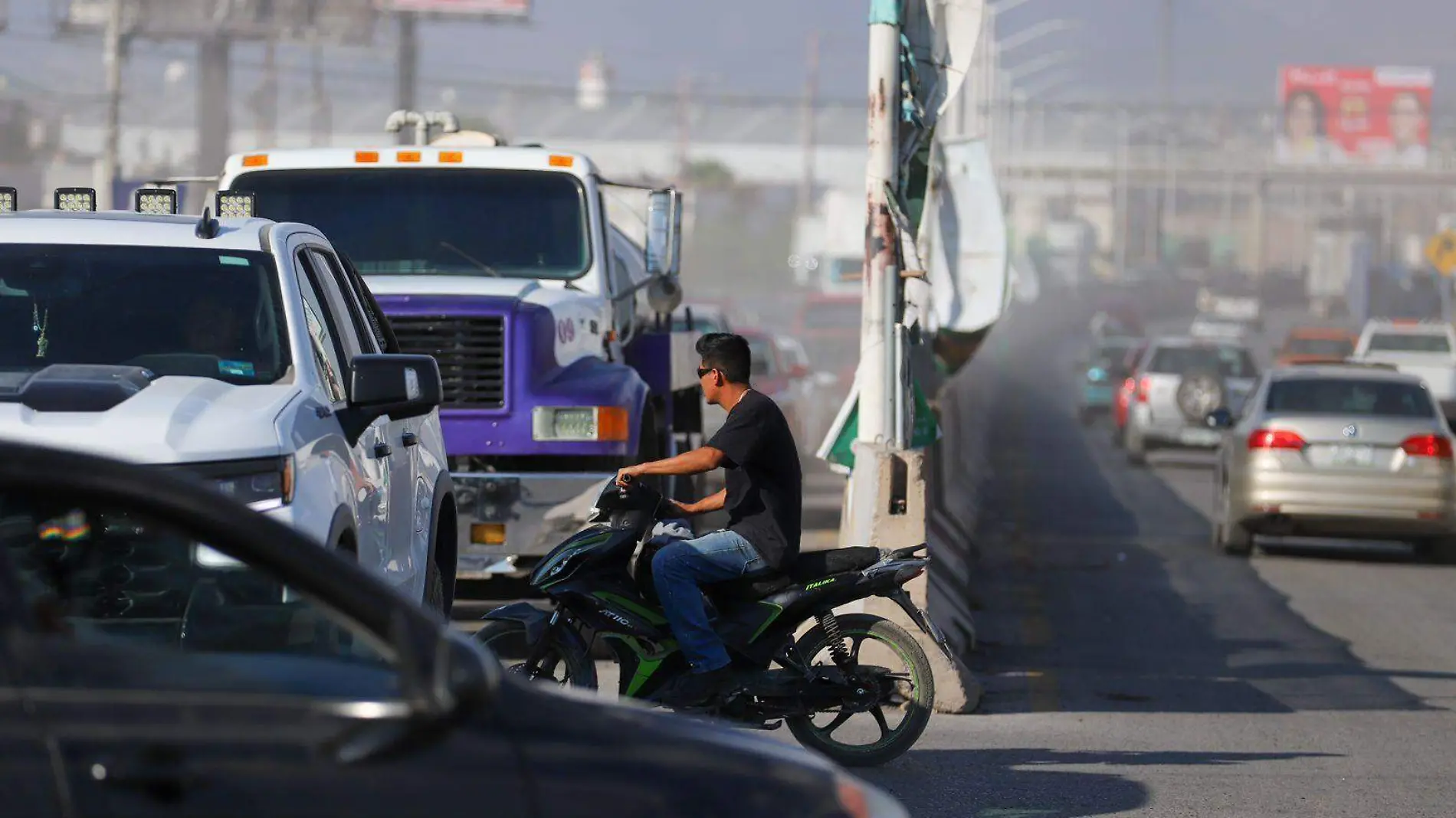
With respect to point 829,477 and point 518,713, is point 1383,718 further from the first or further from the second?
point 829,477

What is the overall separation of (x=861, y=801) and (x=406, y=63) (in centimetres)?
6681

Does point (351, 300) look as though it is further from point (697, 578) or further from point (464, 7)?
point (464, 7)

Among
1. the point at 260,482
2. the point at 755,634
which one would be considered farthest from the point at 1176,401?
the point at 260,482

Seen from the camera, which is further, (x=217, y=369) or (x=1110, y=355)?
(x=1110, y=355)

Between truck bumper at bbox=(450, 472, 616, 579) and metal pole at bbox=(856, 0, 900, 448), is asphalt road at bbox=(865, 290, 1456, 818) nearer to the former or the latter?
metal pole at bbox=(856, 0, 900, 448)

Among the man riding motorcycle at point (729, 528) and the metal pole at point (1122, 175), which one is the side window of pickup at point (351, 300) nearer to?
the man riding motorcycle at point (729, 528)

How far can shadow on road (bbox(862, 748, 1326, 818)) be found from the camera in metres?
7.62

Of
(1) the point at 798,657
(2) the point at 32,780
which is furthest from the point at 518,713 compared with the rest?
(1) the point at 798,657

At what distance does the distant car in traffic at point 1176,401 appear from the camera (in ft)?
93.8

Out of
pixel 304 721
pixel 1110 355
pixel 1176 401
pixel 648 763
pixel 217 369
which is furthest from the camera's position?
pixel 1110 355

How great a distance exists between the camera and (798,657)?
27.4 ft

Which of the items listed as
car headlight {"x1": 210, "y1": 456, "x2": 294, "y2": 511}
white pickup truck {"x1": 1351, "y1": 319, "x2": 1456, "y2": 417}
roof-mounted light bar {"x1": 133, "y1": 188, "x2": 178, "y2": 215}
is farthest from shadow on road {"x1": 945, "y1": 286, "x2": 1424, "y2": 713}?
white pickup truck {"x1": 1351, "y1": 319, "x2": 1456, "y2": 417}

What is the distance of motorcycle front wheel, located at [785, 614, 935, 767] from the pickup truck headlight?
11.0ft

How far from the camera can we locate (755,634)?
8258mm
